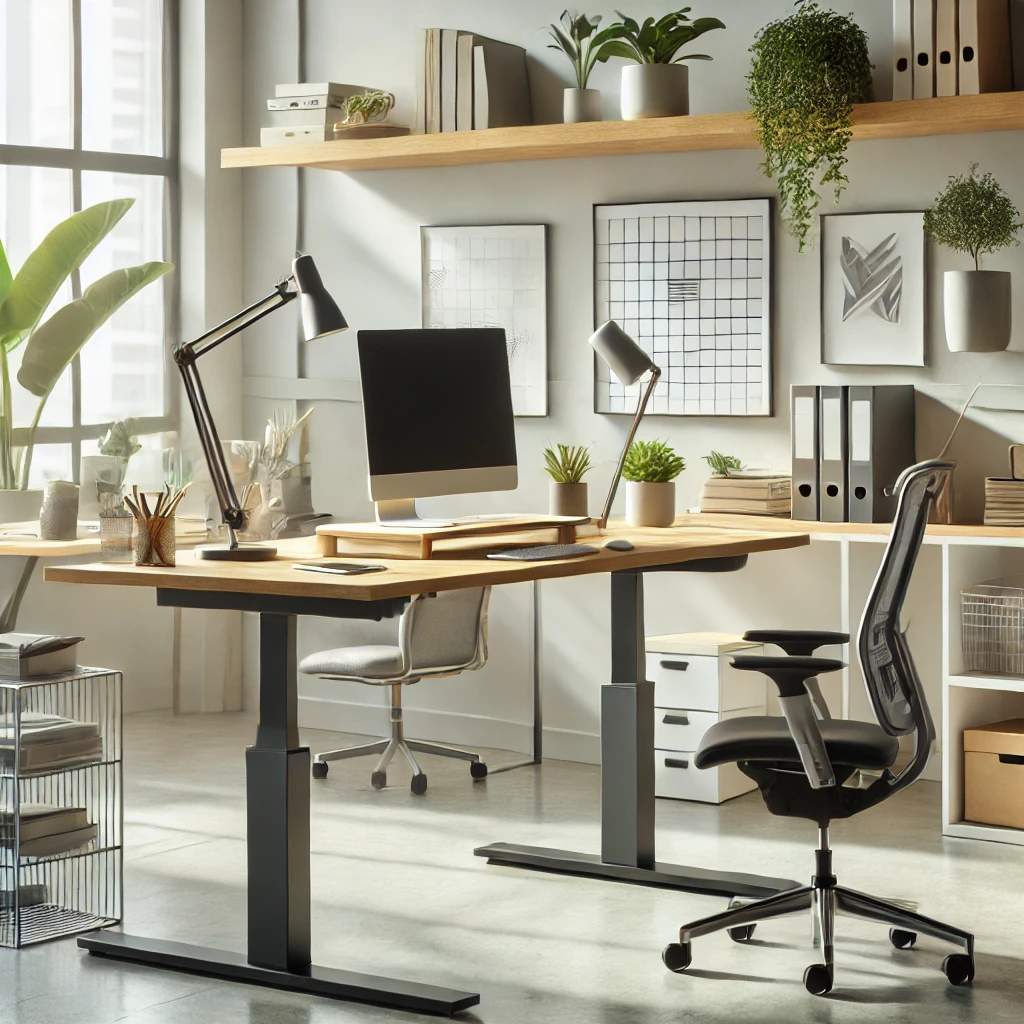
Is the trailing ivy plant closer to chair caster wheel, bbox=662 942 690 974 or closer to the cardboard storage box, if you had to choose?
the cardboard storage box

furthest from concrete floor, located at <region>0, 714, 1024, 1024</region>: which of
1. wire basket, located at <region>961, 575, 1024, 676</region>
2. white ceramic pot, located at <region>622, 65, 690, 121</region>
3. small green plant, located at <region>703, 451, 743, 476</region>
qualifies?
white ceramic pot, located at <region>622, 65, 690, 121</region>

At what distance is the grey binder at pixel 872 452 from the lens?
4.89 metres

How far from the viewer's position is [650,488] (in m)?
4.52

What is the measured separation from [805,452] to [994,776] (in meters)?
1.10

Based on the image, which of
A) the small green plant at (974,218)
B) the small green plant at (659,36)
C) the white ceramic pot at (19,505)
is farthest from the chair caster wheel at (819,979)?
the white ceramic pot at (19,505)

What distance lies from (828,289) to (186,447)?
2.64 metres

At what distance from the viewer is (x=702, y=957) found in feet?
11.7

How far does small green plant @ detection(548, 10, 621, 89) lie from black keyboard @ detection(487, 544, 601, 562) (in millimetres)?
2209

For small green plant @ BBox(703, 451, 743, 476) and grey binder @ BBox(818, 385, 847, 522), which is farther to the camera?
small green plant @ BBox(703, 451, 743, 476)

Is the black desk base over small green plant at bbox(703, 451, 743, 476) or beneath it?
beneath

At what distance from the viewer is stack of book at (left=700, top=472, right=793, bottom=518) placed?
5.11 meters

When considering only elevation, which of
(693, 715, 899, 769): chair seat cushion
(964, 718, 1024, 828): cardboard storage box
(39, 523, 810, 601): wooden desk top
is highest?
(39, 523, 810, 601): wooden desk top

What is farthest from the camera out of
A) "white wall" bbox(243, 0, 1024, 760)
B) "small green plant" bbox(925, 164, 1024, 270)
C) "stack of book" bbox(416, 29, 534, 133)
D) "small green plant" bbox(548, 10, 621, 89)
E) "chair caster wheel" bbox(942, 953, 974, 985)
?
"stack of book" bbox(416, 29, 534, 133)

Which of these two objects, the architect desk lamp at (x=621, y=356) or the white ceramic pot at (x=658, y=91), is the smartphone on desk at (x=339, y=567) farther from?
the white ceramic pot at (x=658, y=91)
